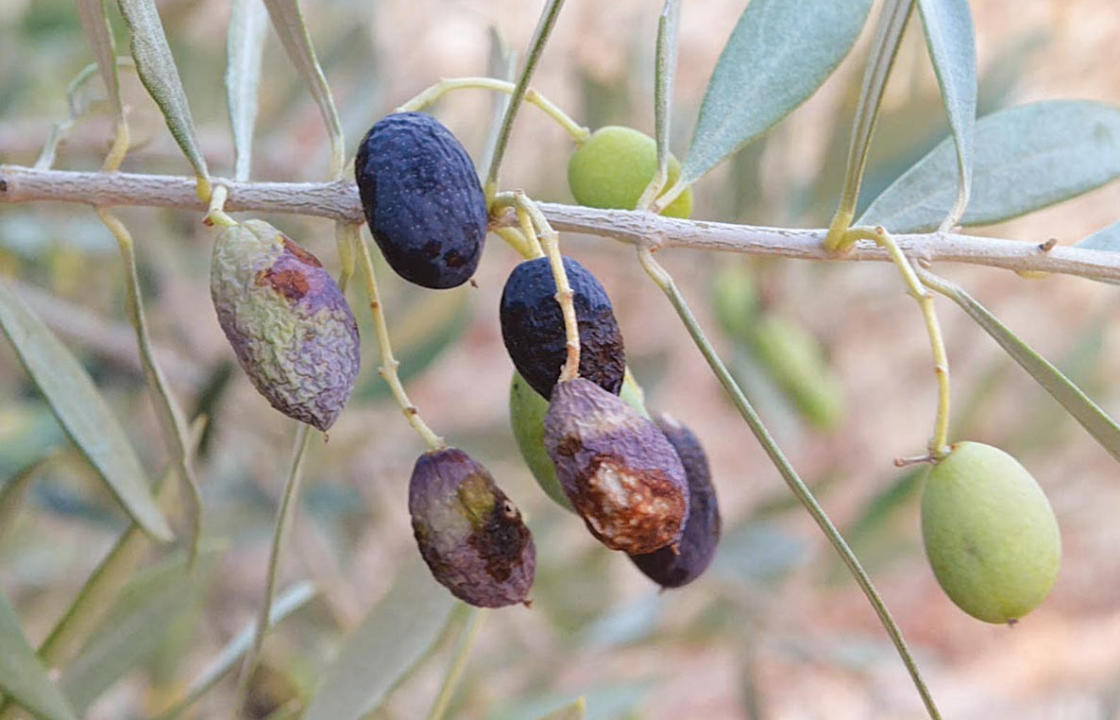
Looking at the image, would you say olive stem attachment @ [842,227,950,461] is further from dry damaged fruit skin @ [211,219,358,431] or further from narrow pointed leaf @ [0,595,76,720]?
narrow pointed leaf @ [0,595,76,720]

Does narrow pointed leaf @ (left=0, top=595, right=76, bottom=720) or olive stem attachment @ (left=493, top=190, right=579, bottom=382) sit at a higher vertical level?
olive stem attachment @ (left=493, top=190, right=579, bottom=382)

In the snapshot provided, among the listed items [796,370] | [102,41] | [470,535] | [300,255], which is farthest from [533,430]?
[796,370]

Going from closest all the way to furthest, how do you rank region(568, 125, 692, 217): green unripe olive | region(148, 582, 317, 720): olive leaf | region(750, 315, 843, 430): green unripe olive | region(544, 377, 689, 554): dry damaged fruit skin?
region(544, 377, 689, 554): dry damaged fruit skin
region(568, 125, 692, 217): green unripe olive
region(148, 582, 317, 720): olive leaf
region(750, 315, 843, 430): green unripe olive

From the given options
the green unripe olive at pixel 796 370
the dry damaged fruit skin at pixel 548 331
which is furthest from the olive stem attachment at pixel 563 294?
the green unripe olive at pixel 796 370

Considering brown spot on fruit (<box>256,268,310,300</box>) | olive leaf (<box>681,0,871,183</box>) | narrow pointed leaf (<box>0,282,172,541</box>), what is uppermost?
olive leaf (<box>681,0,871,183</box>)

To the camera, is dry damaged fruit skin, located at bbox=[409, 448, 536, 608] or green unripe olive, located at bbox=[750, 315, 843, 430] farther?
green unripe olive, located at bbox=[750, 315, 843, 430]

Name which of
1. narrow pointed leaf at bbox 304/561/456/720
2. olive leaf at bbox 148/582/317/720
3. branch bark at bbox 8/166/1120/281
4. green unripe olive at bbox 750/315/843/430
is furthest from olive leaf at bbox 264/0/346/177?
green unripe olive at bbox 750/315/843/430
